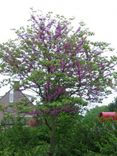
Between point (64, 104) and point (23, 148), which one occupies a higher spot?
point (64, 104)

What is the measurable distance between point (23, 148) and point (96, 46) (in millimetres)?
3703

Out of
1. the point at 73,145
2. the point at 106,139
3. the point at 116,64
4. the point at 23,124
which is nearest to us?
the point at 106,139

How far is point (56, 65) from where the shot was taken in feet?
44.7

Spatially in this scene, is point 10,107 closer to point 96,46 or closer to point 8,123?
point 8,123

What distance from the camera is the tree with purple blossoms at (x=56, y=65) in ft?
44.8

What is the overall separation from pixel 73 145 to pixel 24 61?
9.33 ft

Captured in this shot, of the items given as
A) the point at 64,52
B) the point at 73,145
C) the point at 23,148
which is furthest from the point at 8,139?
the point at 64,52

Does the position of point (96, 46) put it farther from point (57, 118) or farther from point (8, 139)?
point (8, 139)

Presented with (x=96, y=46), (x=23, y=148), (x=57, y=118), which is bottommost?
(x=23, y=148)

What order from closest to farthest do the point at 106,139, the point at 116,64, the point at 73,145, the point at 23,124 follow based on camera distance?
the point at 106,139 < the point at 73,145 < the point at 116,64 < the point at 23,124

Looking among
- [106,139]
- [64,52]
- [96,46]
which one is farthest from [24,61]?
[106,139]

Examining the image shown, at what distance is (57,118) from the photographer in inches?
576

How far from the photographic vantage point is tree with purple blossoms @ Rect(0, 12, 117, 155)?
13648mm

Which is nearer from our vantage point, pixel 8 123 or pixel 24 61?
pixel 24 61
